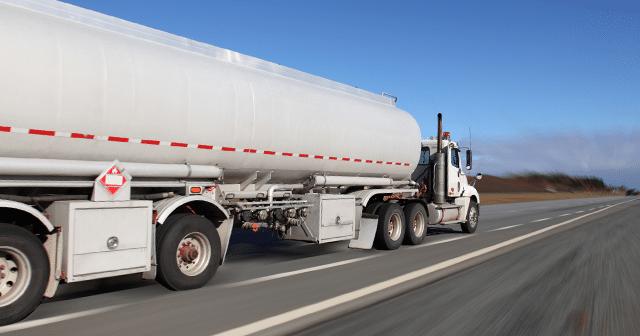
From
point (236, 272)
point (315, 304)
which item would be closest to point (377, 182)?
point (236, 272)

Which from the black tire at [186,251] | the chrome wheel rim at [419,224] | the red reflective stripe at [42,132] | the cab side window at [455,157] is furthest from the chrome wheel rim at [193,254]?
the cab side window at [455,157]

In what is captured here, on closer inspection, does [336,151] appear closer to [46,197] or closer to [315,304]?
[315,304]

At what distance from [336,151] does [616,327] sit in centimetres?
598

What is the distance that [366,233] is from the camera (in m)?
11.6

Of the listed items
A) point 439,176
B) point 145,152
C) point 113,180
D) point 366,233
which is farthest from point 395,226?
point 113,180

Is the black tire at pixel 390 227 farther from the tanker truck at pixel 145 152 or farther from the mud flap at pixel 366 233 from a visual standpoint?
the tanker truck at pixel 145 152

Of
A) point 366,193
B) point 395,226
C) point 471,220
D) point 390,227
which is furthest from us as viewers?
point 471,220

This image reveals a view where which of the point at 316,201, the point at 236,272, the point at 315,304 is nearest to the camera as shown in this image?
the point at 315,304

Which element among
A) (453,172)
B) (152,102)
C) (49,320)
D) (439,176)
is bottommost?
(49,320)

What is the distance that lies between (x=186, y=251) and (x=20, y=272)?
2.18 m

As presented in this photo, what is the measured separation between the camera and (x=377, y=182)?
39.7 feet

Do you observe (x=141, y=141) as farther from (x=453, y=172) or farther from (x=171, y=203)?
(x=453, y=172)

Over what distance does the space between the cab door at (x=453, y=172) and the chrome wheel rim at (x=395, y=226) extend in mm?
3270

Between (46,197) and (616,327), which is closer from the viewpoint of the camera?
(616,327)
